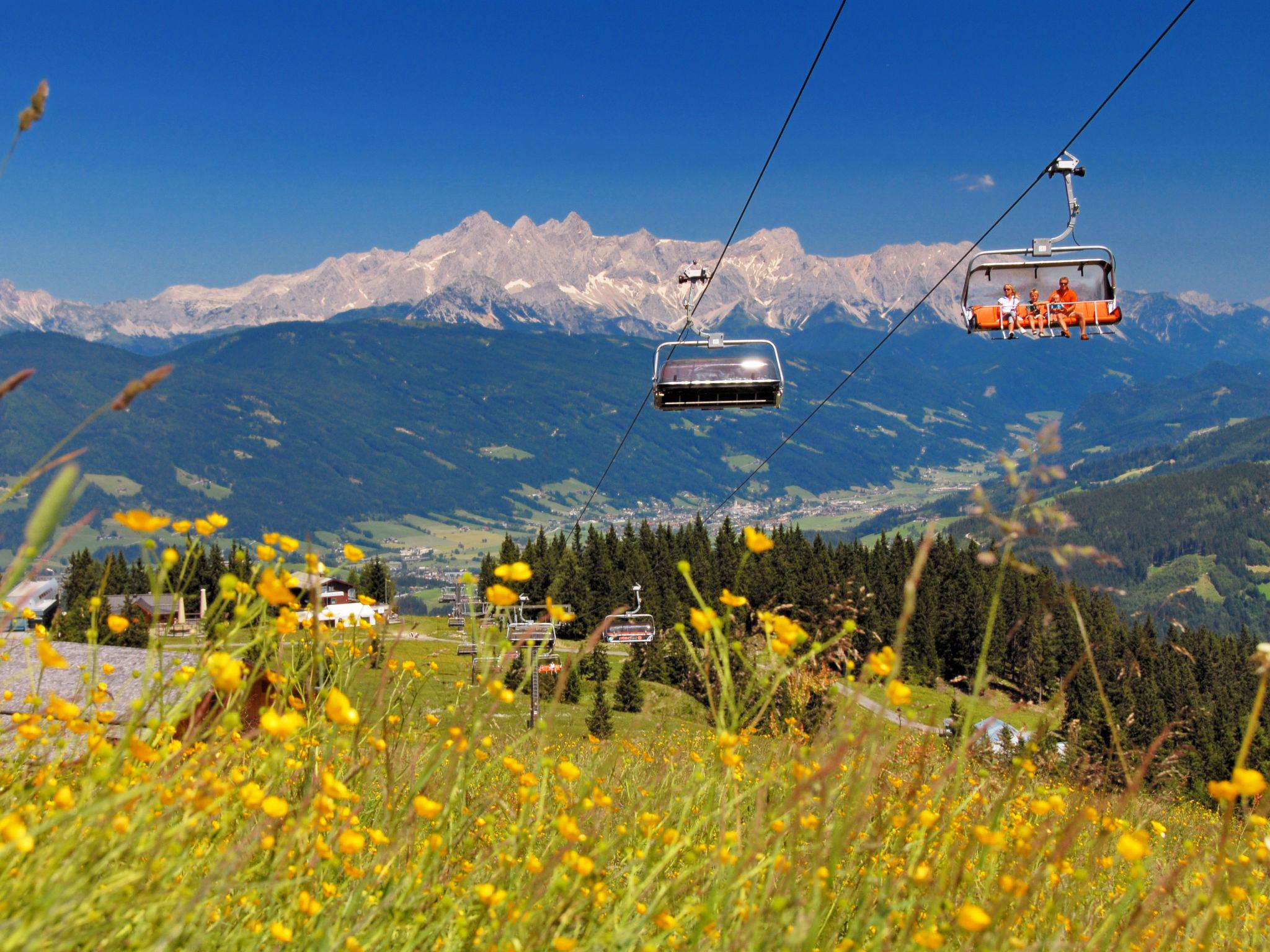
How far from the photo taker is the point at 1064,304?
14.4m

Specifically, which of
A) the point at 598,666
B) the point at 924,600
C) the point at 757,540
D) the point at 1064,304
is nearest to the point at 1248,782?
the point at 757,540

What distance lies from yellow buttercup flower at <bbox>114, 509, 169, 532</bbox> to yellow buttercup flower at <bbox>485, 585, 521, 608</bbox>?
65 centimetres

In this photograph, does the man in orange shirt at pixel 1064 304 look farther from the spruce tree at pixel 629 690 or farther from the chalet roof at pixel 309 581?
the spruce tree at pixel 629 690

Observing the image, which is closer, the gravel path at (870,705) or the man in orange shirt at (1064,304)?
the gravel path at (870,705)

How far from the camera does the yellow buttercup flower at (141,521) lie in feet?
5.94

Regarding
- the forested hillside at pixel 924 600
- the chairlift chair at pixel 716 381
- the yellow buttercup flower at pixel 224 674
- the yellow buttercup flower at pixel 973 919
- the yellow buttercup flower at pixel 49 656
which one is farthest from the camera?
the forested hillside at pixel 924 600

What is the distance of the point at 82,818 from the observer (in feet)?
5.34

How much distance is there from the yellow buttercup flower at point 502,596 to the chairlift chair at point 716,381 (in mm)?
10144

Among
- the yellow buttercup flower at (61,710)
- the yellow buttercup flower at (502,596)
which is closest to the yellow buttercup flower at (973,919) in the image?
the yellow buttercup flower at (502,596)

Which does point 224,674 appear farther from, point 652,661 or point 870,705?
point 652,661

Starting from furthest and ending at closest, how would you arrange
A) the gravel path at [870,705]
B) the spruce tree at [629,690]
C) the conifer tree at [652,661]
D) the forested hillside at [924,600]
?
the forested hillside at [924,600] → the conifer tree at [652,661] → the spruce tree at [629,690] → the gravel path at [870,705]

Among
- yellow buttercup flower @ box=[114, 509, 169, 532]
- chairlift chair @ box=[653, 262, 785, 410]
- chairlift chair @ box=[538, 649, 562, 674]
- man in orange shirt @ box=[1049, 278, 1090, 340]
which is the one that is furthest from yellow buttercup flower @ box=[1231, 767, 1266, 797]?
man in orange shirt @ box=[1049, 278, 1090, 340]

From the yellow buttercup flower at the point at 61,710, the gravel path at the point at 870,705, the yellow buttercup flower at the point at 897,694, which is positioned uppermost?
the yellow buttercup flower at the point at 61,710

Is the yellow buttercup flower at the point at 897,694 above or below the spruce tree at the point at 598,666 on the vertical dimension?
above
